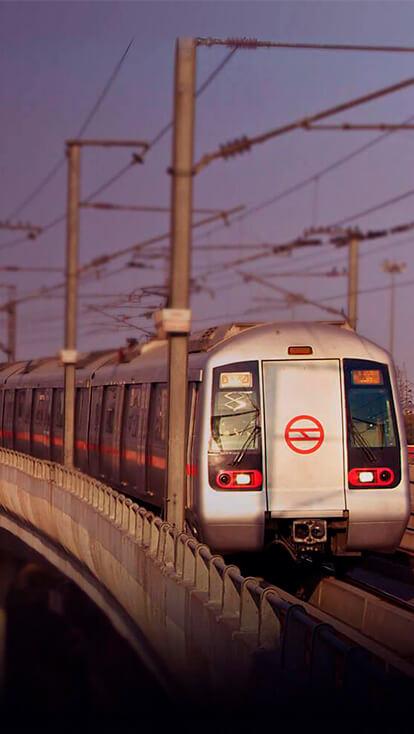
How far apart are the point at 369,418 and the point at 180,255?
12.2ft

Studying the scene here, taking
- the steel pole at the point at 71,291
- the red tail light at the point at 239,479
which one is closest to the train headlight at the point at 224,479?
the red tail light at the point at 239,479

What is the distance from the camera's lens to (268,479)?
15523 millimetres

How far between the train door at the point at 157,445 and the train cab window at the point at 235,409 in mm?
2966

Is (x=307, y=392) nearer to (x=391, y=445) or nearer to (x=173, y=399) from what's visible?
(x=391, y=445)

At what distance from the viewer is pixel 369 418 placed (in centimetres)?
1589

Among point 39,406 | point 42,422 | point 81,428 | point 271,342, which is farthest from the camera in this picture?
point 39,406

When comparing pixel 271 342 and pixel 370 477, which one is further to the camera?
→ pixel 271 342

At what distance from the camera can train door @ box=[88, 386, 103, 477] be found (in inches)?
1021

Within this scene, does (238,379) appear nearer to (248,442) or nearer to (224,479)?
(248,442)

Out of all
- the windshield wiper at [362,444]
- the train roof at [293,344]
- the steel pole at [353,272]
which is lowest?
the windshield wiper at [362,444]

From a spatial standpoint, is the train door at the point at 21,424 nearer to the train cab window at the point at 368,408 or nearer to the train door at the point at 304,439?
the train door at the point at 304,439

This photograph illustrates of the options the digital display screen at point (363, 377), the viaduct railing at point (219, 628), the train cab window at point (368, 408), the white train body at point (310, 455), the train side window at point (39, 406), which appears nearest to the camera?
the viaduct railing at point (219, 628)

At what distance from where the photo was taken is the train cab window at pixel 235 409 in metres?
15.7

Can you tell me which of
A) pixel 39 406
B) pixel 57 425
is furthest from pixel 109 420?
pixel 39 406
